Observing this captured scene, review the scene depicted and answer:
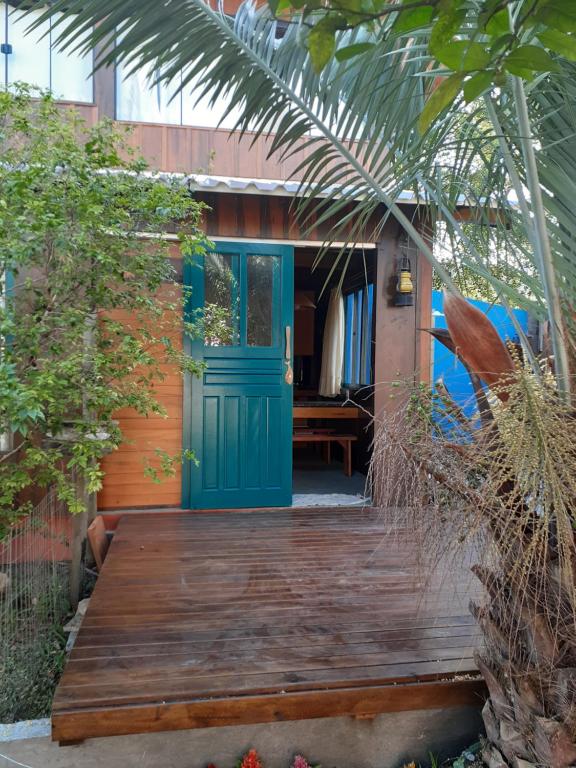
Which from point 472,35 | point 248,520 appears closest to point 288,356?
point 248,520

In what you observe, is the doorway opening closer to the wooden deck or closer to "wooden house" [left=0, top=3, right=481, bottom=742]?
"wooden house" [left=0, top=3, right=481, bottom=742]

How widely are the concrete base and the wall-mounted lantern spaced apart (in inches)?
124

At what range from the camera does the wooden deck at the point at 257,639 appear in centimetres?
193

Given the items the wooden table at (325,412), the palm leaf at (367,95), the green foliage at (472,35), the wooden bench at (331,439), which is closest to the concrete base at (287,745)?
the palm leaf at (367,95)

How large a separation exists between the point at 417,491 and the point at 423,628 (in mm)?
1299

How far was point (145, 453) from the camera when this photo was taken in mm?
4305

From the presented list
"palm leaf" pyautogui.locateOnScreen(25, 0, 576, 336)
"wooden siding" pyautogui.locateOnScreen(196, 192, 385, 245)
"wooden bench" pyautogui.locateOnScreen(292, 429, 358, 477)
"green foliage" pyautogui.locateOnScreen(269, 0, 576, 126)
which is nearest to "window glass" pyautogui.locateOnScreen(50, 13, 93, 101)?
"wooden siding" pyautogui.locateOnScreen(196, 192, 385, 245)

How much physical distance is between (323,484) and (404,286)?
2198mm

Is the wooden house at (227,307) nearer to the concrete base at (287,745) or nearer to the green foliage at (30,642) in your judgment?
the green foliage at (30,642)

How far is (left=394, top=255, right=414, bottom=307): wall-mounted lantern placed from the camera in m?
4.50

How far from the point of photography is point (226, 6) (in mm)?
5332

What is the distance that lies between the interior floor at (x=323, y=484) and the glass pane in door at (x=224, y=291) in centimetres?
154

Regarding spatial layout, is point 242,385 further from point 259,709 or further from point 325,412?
point 259,709

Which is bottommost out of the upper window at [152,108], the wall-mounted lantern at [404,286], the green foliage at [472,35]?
the green foliage at [472,35]
